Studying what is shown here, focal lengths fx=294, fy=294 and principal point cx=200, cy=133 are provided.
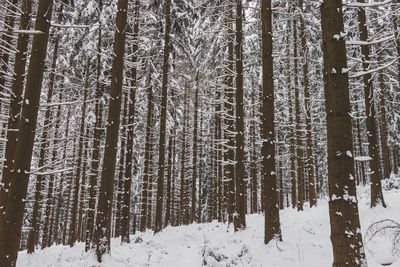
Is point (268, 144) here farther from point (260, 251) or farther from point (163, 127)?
point (163, 127)

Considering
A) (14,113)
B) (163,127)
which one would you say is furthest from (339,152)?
(163,127)

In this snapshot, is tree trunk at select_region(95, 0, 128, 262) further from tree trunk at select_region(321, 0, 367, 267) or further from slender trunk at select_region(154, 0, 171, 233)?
tree trunk at select_region(321, 0, 367, 267)

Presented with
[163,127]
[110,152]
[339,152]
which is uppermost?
[163,127]

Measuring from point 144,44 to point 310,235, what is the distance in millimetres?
14906

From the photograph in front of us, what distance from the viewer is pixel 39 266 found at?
11.4 meters

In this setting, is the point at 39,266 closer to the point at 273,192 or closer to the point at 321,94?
the point at 273,192

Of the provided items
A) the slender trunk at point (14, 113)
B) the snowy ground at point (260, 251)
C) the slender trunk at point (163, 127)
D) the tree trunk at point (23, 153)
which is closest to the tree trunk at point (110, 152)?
the snowy ground at point (260, 251)

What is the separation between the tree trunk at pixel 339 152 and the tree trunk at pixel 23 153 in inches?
167

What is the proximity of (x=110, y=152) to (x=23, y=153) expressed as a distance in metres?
4.63

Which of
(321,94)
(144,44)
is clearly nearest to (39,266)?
(144,44)

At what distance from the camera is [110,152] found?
9500 millimetres

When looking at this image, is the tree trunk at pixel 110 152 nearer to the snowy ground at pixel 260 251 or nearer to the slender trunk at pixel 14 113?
the snowy ground at pixel 260 251

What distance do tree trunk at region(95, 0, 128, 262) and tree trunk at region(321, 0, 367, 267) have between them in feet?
23.2

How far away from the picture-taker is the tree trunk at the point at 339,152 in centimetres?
370
